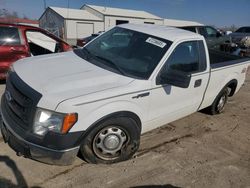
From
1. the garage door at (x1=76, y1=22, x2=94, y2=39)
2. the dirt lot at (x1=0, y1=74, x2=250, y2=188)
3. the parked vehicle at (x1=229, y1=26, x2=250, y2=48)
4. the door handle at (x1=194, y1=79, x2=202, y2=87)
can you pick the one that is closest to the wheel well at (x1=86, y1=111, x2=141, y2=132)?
the dirt lot at (x1=0, y1=74, x2=250, y2=188)

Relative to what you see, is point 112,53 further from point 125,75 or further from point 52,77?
point 52,77

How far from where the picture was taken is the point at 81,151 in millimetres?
3238

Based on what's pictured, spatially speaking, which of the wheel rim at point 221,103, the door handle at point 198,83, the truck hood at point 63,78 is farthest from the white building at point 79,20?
the truck hood at point 63,78

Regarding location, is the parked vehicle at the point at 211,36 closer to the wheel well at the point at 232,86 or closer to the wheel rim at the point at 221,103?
the wheel well at the point at 232,86

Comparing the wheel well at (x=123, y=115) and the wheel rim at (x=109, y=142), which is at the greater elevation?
the wheel well at (x=123, y=115)

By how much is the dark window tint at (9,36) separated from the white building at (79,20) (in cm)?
2440

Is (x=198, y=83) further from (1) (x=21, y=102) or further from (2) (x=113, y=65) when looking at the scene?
(1) (x=21, y=102)

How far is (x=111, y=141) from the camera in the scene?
336 cm

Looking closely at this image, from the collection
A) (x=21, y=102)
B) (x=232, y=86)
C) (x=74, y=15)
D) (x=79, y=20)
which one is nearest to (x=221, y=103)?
(x=232, y=86)

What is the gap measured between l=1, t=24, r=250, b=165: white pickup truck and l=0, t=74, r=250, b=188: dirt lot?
27 centimetres

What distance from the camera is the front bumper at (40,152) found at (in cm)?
282

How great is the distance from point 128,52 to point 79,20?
102 feet

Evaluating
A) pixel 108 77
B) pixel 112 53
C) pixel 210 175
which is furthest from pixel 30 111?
pixel 210 175

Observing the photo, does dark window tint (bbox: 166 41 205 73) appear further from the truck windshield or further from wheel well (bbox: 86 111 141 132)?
wheel well (bbox: 86 111 141 132)
